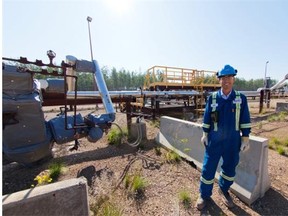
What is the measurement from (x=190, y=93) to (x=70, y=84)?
6648 mm

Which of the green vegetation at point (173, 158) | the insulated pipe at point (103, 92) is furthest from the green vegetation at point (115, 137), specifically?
the green vegetation at point (173, 158)

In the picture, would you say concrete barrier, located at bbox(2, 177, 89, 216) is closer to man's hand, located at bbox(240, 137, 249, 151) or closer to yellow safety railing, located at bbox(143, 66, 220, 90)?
man's hand, located at bbox(240, 137, 249, 151)

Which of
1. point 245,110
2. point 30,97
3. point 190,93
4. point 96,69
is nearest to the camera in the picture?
point 245,110

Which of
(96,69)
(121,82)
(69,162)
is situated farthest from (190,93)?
(121,82)

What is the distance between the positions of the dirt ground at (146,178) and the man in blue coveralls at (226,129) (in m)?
0.40

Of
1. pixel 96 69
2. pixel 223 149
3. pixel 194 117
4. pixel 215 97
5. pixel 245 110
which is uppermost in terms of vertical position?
pixel 96 69

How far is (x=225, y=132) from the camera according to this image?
8.79 feet

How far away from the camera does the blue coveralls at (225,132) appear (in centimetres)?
267

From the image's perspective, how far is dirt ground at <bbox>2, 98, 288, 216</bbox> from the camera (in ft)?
9.16

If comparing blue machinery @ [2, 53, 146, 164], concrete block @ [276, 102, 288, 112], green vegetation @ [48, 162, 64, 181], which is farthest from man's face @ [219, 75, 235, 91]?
concrete block @ [276, 102, 288, 112]

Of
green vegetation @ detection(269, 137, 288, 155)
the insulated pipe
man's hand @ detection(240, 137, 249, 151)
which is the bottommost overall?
green vegetation @ detection(269, 137, 288, 155)

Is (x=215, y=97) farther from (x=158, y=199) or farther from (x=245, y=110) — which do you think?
(x=158, y=199)

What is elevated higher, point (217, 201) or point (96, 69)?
point (96, 69)

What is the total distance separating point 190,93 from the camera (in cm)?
991
